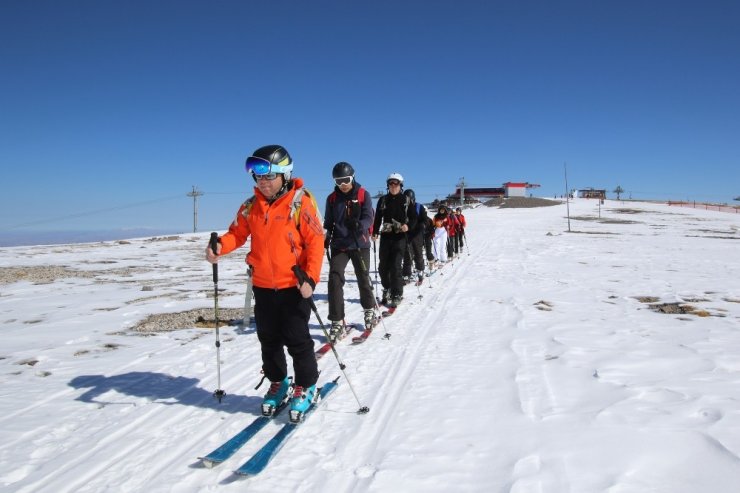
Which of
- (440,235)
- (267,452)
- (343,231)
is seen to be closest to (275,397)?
(267,452)

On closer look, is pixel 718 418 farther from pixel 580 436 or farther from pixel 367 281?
pixel 367 281

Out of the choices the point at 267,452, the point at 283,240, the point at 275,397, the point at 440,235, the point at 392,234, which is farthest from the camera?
the point at 440,235

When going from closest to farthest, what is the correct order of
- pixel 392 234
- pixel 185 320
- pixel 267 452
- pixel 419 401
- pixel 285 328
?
pixel 267 452
pixel 285 328
pixel 419 401
pixel 185 320
pixel 392 234

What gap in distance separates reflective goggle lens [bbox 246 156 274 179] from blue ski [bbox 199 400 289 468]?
2121 mm

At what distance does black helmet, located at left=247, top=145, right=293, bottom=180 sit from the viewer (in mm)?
3812

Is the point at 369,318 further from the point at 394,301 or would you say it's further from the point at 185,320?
the point at 185,320

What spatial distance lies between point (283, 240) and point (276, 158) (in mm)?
704

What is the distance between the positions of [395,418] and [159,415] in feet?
7.03

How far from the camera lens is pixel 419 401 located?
4293 mm

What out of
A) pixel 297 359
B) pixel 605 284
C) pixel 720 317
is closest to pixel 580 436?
pixel 297 359

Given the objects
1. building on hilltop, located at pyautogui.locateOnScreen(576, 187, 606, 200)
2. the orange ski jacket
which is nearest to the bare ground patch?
the orange ski jacket

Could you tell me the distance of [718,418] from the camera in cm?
Result: 366

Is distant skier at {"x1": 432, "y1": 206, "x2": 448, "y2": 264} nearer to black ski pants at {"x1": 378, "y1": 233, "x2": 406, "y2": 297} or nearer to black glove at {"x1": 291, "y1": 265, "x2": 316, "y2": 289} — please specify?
black ski pants at {"x1": 378, "y1": 233, "x2": 406, "y2": 297}

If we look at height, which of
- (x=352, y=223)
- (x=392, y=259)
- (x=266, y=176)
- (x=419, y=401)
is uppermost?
(x=266, y=176)
